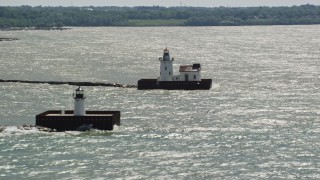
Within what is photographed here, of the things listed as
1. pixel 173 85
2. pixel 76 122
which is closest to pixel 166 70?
pixel 173 85

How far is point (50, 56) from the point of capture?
132375 mm

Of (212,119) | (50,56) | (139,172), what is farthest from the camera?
(50,56)

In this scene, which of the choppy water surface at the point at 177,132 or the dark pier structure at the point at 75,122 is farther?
the dark pier structure at the point at 75,122

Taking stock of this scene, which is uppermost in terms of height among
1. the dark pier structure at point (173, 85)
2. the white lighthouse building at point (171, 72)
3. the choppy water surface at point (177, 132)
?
the white lighthouse building at point (171, 72)

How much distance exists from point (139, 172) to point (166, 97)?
30263 millimetres

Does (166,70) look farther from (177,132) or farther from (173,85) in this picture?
(177,132)

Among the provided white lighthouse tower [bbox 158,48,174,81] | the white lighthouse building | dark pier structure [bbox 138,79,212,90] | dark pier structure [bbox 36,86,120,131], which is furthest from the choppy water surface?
white lighthouse tower [bbox 158,48,174,81]

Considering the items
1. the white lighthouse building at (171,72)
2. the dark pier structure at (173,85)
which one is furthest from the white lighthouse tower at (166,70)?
the dark pier structure at (173,85)

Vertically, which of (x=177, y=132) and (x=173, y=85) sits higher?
(x=173, y=85)

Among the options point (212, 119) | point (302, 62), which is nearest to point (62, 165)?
point (212, 119)

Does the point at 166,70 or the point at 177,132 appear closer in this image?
the point at 177,132

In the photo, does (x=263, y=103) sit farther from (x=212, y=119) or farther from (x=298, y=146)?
(x=298, y=146)

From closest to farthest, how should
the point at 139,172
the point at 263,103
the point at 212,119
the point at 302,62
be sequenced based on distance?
the point at 139,172 → the point at 212,119 → the point at 263,103 → the point at 302,62

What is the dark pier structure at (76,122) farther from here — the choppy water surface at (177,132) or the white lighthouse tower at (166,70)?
the white lighthouse tower at (166,70)
